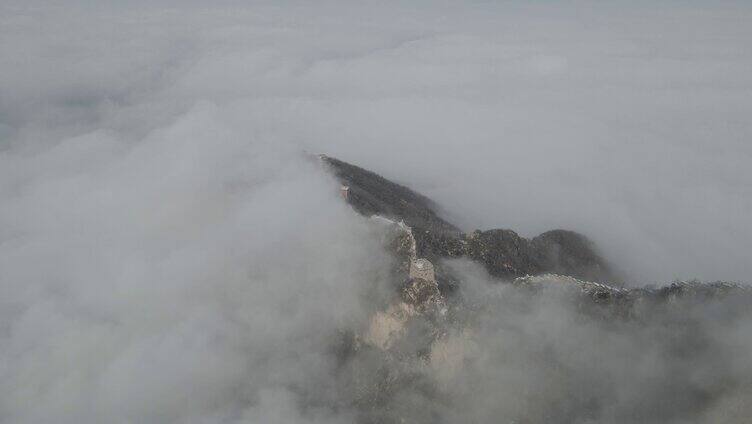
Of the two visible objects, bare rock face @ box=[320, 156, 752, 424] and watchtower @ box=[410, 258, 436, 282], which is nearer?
→ bare rock face @ box=[320, 156, 752, 424]

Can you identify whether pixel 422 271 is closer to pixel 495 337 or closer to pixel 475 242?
pixel 495 337

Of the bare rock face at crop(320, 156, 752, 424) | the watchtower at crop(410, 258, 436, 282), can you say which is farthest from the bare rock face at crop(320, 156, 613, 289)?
the bare rock face at crop(320, 156, 752, 424)

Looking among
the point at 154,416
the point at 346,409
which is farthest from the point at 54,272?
the point at 346,409

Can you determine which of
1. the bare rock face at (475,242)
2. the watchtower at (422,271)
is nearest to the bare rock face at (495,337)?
the watchtower at (422,271)

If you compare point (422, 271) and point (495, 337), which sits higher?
point (422, 271)

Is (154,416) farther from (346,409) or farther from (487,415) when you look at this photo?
(487,415)

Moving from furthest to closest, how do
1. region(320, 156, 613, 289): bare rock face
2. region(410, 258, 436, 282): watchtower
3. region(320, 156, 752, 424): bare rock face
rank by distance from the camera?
region(320, 156, 613, 289): bare rock face, region(410, 258, 436, 282): watchtower, region(320, 156, 752, 424): bare rock face

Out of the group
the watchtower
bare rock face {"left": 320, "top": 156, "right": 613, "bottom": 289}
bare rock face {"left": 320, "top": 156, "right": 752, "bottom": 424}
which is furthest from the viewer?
bare rock face {"left": 320, "top": 156, "right": 613, "bottom": 289}

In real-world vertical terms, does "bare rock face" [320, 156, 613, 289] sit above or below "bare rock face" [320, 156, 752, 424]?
below

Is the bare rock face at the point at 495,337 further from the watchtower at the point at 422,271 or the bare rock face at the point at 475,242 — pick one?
the bare rock face at the point at 475,242

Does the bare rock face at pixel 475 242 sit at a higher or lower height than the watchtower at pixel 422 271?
lower

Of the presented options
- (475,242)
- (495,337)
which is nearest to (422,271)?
(495,337)

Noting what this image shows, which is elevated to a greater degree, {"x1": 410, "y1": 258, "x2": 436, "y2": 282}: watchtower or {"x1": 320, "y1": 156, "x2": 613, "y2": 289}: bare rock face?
{"x1": 410, "y1": 258, "x2": 436, "y2": 282}: watchtower

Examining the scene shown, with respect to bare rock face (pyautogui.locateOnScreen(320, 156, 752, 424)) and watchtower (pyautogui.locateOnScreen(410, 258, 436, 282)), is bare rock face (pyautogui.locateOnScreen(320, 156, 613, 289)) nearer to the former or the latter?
watchtower (pyautogui.locateOnScreen(410, 258, 436, 282))
